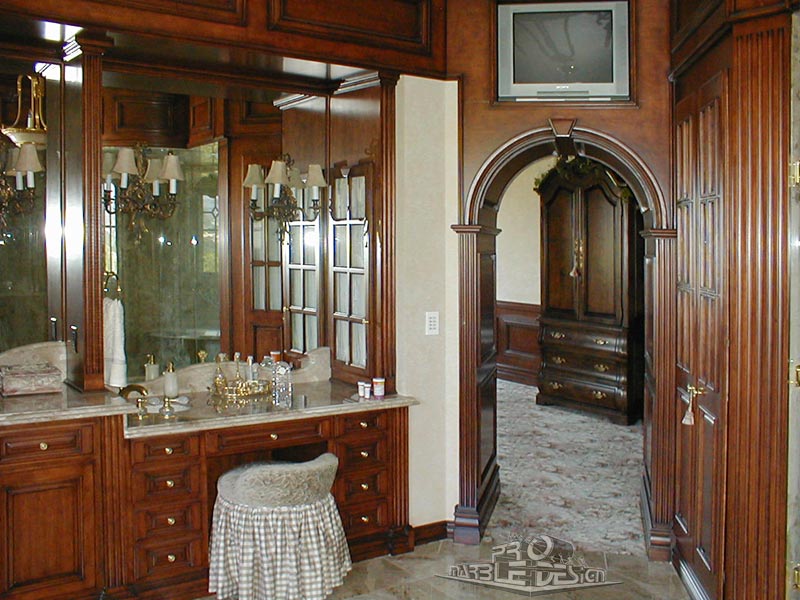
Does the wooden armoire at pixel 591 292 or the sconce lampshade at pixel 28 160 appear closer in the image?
the sconce lampshade at pixel 28 160

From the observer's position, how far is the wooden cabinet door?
131 inches

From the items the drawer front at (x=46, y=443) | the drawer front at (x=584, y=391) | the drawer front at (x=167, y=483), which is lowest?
the drawer front at (x=584, y=391)

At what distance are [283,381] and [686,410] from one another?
77.9 inches

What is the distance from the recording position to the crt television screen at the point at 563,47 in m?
4.22

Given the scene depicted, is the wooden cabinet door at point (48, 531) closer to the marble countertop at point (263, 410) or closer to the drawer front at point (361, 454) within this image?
the marble countertop at point (263, 410)

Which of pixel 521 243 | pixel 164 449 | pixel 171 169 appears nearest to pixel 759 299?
pixel 164 449

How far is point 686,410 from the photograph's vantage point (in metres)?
3.93

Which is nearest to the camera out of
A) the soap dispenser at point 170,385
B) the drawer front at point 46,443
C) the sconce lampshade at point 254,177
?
the drawer front at point 46,443

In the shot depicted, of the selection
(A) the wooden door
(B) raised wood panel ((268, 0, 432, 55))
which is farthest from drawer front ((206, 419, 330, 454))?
(B) raised wood panel ((268, 0, 432, 55))

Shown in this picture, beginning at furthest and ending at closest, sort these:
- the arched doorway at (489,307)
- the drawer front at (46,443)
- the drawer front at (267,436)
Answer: the arched doorway at (489,307)
the drawer front at (267,436)
the drawer front at (46,443)

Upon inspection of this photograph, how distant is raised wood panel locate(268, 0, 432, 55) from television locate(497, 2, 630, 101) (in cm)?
42

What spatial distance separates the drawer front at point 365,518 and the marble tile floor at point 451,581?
0.16 meters

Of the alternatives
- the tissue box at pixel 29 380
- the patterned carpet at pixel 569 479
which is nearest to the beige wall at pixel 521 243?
the patterned carpet at pixel 569 479

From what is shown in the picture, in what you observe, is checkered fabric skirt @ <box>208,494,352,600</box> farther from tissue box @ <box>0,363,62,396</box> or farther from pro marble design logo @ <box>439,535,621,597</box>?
tissue box @ <box>0,363,62,396</box>
